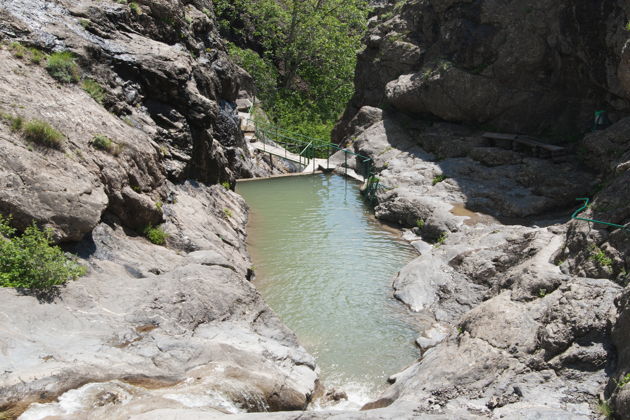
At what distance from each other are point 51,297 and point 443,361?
5.97m

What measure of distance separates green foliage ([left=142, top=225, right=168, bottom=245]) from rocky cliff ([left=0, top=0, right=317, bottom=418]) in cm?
17

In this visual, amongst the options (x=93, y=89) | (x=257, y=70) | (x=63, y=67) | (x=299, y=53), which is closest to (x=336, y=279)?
(x=93, y=89)

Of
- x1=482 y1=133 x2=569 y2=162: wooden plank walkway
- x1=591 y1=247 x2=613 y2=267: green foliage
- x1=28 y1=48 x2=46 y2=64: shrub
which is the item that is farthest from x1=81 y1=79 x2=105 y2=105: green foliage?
x1=482 y1=133 x2=569 y2=162: wooden plank walkway

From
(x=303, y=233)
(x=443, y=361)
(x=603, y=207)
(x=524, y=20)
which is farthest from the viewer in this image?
(x=524, y=20)

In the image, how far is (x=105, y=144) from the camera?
454 inches

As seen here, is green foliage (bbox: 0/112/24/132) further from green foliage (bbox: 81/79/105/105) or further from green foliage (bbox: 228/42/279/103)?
green foliage (bbox: 228/42/279/103)

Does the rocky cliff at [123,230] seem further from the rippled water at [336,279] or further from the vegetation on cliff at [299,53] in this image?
the vegetation on cliff at [299,53]

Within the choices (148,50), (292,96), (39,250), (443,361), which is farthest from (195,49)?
(292,96)

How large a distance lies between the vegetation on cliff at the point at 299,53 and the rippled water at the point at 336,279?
1636 cm

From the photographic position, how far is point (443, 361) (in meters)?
8.70

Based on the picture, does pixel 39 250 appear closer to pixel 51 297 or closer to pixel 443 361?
pixel 51 297

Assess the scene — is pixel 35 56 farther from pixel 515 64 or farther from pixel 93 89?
pixel 515 64

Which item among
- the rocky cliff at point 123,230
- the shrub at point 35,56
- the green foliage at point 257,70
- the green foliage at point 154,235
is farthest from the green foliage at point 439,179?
the green foliage at point 257,70

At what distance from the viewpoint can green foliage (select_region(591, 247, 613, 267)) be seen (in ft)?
31.6
